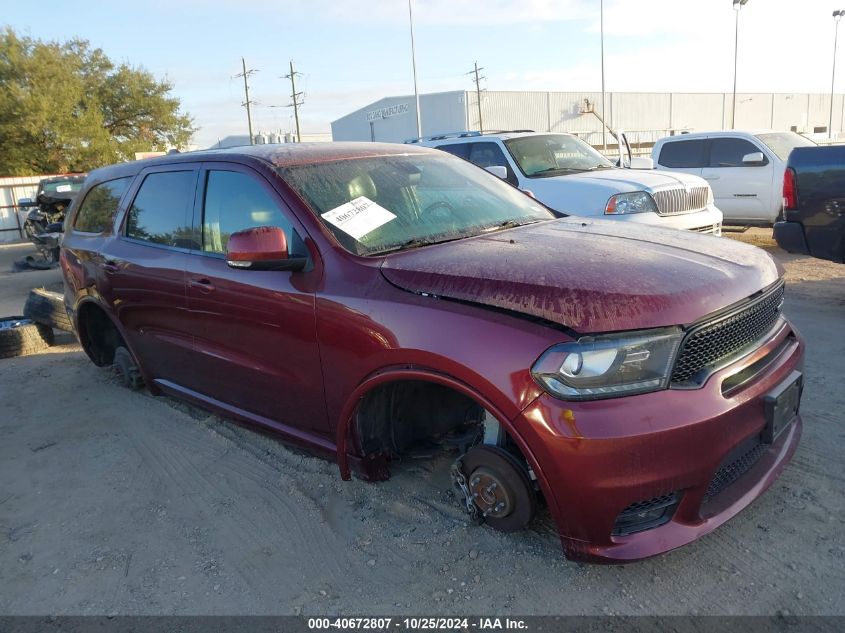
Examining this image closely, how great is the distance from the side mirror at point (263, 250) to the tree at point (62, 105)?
34.7m

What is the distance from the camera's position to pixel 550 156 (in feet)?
28.0

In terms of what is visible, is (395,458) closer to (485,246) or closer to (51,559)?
(485,246)

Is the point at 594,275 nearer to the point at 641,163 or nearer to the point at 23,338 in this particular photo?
Result: the point at 23,338

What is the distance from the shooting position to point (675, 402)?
2.25 metres

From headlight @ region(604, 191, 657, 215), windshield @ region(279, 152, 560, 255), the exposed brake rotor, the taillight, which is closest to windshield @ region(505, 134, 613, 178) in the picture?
headlight @ region(604, 191, 657, 215)

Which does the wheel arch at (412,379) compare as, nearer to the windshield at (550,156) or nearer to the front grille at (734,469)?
the front grille at (734,469)

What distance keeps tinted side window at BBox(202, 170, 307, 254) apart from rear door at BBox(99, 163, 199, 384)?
215 mm

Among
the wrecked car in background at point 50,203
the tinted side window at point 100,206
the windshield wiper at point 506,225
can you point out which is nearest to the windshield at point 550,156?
the windshield wiper at point 506,225

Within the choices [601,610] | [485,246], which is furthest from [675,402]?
[485,246]

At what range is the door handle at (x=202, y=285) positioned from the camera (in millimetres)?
3544

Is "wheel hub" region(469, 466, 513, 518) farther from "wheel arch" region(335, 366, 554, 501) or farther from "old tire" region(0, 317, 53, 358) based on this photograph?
"old tire" region(0, 317, 53, 358)

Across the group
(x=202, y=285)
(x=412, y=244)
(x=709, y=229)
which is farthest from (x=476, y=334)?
(x=709, y=229)

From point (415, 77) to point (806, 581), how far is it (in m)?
40.5

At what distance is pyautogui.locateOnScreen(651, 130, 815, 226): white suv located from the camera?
10227 millimetres
